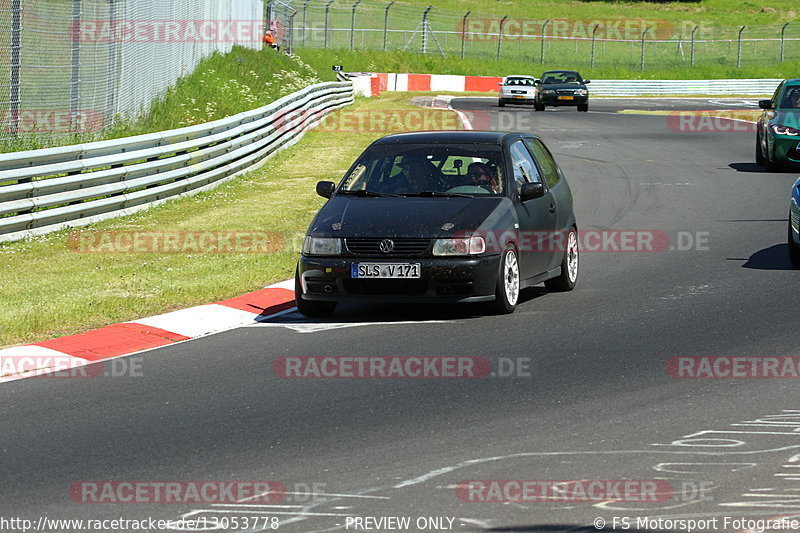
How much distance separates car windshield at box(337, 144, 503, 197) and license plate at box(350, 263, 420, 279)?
992 millimetres

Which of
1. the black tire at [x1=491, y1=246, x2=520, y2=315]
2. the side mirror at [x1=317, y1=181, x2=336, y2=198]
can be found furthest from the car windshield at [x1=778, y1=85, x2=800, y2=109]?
the side mirror at [x1=317, y1=181, x2=336, y2=198]

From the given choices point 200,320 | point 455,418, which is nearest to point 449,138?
point 200,320

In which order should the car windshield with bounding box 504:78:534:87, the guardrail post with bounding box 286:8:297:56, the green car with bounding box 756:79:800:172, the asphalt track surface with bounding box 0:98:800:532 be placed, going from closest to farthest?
the asphalt track surface with bounding box 0:98:800:532
the green car with bounding box 756:79:800:172
the car windshield with bounding box 504:78:534:87
the guardrail post with bounding box 286:8:297:56

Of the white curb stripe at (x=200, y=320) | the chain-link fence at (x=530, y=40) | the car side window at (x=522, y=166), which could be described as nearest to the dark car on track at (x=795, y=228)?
the car side window at (x=522, y=166)

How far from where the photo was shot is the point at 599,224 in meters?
17.0

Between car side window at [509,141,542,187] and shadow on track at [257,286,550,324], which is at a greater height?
car side window at [509,141,542,187]

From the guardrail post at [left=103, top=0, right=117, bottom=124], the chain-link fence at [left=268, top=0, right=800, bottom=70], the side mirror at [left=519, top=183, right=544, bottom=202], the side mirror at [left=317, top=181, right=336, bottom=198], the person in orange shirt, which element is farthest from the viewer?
the chain-link fence at [left=268, top=0, right=800, bottom=70]

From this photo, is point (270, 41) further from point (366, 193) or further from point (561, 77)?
point (366, 193)

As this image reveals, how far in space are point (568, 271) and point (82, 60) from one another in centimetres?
942

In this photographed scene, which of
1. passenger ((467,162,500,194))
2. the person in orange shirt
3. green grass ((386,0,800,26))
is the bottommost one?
passenger ((467,162,500,194))

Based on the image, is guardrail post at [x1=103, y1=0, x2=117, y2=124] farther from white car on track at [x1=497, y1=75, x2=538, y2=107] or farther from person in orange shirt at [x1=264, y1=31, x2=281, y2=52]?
white car on track at [x1=497, y1=75, x2=538, y2=107]

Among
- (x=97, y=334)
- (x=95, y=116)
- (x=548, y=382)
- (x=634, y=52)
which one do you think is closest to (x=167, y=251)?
(x=97, y=334)

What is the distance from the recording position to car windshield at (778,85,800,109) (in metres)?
22.6

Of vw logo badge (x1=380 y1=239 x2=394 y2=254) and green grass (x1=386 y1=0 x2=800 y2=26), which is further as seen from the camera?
green grass (x1=386 y1=0 x2=800 y2=26)
